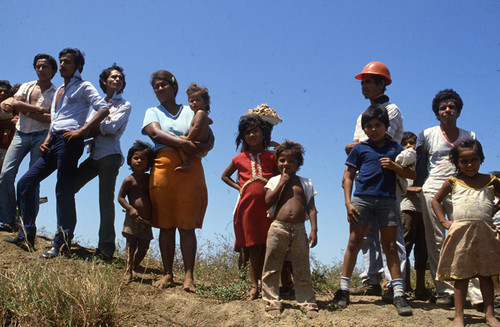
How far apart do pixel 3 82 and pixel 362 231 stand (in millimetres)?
6107

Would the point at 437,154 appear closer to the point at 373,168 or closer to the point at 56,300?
the point at 373,168

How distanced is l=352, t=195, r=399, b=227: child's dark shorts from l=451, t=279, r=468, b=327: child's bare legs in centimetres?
81

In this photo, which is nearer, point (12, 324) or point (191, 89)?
point (12, 324)

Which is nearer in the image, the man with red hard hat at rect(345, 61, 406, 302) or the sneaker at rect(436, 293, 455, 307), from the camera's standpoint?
the sneaker at rect(436, 293, 455, 307)

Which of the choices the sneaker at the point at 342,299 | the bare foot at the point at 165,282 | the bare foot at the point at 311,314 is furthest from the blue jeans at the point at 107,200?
the sneaker at the point at 342,299

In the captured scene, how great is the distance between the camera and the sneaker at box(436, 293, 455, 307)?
5.12 meters

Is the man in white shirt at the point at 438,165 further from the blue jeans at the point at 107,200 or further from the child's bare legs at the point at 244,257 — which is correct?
the blue jeans at the point at 107,200

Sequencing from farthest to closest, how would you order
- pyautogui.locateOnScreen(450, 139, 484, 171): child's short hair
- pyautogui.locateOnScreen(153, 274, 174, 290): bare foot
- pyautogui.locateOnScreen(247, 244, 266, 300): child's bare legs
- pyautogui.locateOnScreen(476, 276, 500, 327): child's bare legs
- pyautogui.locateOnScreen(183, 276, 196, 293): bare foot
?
pyautogui.locateOnScreen(153, 274, 174, 290): bare foot → pyautogui.locateOnScreen(183, 276, 196, 293): bare foot → pyautogui.locateOnScreen(247, 244, 266, 300): child's bare legs → pyautogui.locateOnScreen(450, 139, 484, 171): child's short hair → pyautogui.locateOnScreen(476, 276, 500, 327): child's bare legs

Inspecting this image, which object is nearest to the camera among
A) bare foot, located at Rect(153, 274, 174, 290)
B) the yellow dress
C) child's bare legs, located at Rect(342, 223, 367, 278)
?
the yellow dress

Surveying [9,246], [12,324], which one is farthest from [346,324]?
[9,246]

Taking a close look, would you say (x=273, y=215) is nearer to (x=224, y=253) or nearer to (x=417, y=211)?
(x=417, y=211)

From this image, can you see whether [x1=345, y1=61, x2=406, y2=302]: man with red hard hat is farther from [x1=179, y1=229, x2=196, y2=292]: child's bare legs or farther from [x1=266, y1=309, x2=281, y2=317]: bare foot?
[x1=179, y1=229, x2=196, y2=292]: child's bare legs

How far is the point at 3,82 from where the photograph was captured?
7.70 m

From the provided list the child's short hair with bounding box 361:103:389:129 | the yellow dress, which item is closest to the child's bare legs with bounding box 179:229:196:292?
the child's short hair with bounding box 361:103:389:129
